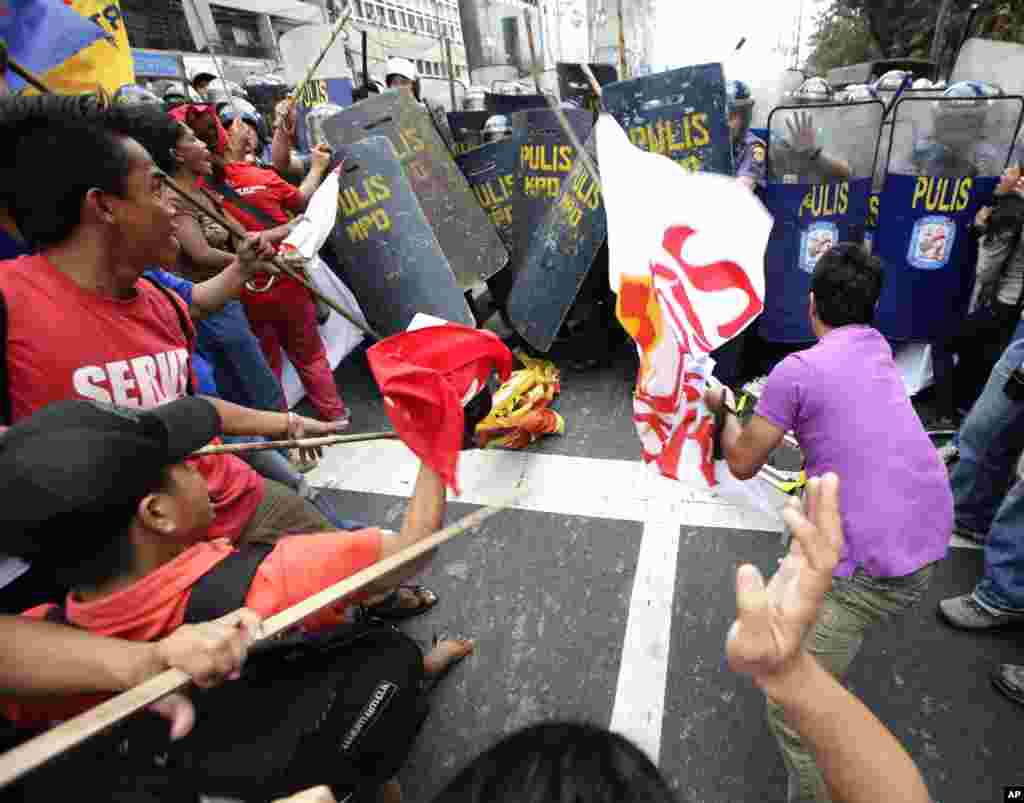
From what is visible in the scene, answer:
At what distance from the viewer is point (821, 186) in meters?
3.80

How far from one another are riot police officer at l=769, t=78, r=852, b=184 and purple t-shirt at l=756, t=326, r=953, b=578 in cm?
281

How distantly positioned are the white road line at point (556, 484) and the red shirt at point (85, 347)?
1.75 metres

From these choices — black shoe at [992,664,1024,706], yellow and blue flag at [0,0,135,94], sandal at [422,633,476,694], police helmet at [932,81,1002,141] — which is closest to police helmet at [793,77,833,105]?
police helmet at [932,81,1002,141]

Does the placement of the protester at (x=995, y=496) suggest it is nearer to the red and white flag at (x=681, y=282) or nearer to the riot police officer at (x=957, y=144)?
the red and white flag at (x=681, y=282)

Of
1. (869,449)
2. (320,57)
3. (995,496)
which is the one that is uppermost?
(320,57)

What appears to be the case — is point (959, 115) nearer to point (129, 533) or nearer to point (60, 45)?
point (129, 533)

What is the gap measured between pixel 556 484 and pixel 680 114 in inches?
104

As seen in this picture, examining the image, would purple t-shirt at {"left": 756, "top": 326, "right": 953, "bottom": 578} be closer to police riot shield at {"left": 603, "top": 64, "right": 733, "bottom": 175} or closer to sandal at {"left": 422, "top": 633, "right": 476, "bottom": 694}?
sandal at {"left": 422, "top": 633, "right": 476, "bottom": 694}

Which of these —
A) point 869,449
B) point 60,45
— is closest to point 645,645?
point 869,449

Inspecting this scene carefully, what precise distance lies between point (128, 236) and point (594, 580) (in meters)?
2.29

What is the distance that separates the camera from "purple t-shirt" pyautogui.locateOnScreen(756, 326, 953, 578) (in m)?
1.53

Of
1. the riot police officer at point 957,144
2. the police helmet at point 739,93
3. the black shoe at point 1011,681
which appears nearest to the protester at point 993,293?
the riot police officer at point 957,144

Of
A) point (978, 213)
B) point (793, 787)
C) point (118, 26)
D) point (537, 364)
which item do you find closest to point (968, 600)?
point (793, 787)

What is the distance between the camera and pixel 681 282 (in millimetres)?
1686
